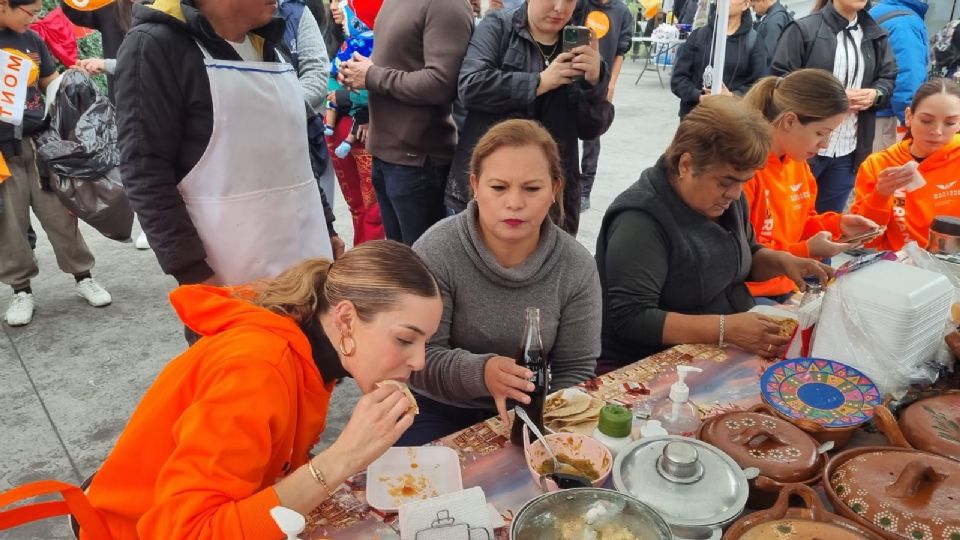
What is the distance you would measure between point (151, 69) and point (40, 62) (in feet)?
7.69

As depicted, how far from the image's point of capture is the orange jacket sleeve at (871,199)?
2928 millimetres

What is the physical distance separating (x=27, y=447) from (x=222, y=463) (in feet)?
7.25

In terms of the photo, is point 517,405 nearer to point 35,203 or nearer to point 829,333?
point 829,333

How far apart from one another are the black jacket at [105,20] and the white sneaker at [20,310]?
1309 mm

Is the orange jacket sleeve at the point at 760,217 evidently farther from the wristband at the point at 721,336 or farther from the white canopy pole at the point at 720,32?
the wristband at the point at 721,336

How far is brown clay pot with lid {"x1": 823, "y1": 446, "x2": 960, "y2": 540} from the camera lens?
1106 millimetres

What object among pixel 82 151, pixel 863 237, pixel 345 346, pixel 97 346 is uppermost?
pixel 345 346

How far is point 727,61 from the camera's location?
4801 mm

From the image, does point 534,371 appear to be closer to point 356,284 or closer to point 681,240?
point 356,284

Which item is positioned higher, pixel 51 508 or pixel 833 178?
pixel 51 508

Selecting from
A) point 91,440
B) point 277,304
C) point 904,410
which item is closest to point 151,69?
point 277,304

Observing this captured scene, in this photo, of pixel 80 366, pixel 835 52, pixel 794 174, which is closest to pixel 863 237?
Answer: pixel 794 174

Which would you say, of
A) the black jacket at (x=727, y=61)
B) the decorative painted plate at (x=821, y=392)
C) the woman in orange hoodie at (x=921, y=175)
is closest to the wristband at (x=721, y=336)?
the decorative painted plate at (x=821, y=392)

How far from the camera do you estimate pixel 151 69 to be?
1911 mm
